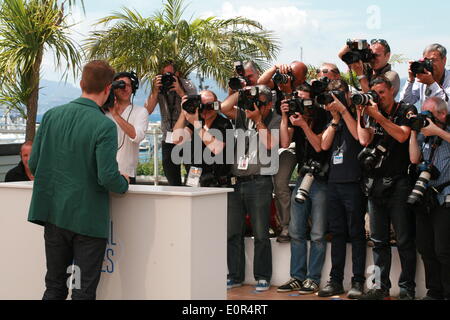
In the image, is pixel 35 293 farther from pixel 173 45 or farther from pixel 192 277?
pixel 173 45

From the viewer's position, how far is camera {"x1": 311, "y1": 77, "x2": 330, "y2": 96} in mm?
5609

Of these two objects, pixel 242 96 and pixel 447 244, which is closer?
pixel 447 244

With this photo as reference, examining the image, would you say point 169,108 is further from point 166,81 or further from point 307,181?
point 307,181

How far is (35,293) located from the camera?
15.7 feet

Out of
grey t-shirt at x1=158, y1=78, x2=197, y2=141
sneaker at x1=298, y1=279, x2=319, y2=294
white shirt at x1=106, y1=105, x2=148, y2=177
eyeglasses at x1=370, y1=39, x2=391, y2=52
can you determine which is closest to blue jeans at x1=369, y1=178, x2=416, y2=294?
sneaker at x1=298, y1=279, x2=319, y2=294

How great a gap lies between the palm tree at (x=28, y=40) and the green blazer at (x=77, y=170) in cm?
556

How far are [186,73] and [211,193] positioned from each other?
19.0 feet

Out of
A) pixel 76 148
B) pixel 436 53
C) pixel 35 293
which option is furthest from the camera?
pixel 436 53

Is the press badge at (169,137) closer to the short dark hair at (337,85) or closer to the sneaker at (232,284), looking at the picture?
the sneaker at (232,284)

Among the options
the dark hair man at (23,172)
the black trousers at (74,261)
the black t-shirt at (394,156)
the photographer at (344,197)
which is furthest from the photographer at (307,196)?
the dark hair man at (23,172)

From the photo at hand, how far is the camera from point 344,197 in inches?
221

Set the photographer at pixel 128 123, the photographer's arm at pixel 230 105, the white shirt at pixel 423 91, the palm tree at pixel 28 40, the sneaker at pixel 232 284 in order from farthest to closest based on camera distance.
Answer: the palm tree at pixel 28 40 < the photographer's arm at pixel 230 105 < the sneaker at pixel 232 284 < the photographer at pixel 128 123 < the white shirt at pixel 423 91

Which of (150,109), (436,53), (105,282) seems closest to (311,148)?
(436,53)

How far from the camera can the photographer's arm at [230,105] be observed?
632 centimetres
